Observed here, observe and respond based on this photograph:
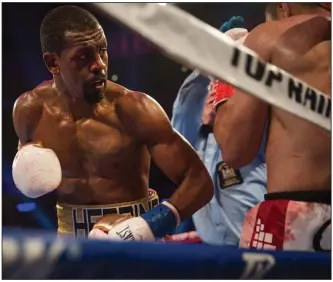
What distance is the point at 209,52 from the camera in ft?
2.29

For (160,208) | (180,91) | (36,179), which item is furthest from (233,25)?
(36,179)

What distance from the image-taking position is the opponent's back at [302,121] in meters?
1.03

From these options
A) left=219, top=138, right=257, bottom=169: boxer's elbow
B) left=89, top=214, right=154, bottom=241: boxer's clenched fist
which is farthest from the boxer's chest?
left=219, top=138, right=257, bottom=169: boxer's elbow

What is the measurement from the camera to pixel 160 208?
1415mm

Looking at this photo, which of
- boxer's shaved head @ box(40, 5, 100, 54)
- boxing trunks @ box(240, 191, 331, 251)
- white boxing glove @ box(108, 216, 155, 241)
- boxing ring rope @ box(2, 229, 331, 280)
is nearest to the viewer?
boxing ring rope @ box(2, 229, 331, 280)

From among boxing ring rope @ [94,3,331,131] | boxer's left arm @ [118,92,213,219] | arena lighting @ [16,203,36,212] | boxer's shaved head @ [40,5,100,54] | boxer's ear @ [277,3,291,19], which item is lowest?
arena lighting @ [16,203,36,212]

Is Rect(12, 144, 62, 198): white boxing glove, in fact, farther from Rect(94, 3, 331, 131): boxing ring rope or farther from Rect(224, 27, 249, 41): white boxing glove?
Rect(94, 3, 331, 131): boxing ring rope

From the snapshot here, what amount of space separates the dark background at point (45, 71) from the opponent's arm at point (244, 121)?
2.30 ft

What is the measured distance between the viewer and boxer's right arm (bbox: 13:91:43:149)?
5.04ft

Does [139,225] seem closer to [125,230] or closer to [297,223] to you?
[125,230]

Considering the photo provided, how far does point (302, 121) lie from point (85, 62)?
0.66m

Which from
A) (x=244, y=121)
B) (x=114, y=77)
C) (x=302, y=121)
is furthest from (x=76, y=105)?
(x=302, y=121)

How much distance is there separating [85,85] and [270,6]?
533 mm

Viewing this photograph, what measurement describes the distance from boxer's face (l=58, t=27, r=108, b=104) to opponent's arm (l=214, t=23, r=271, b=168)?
458mm
